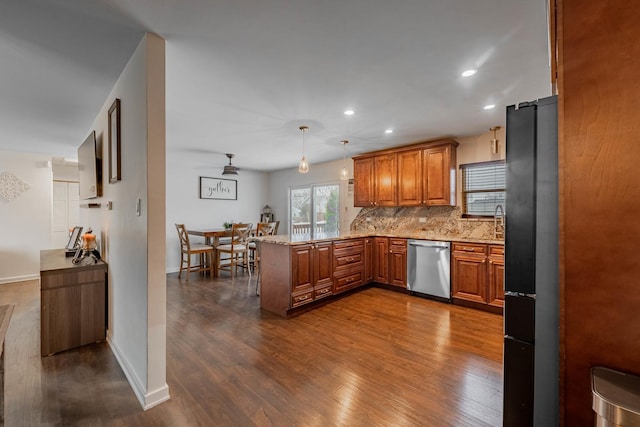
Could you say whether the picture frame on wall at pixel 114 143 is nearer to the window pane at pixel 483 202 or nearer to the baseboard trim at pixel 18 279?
the baseboard trim at pixel 18 279

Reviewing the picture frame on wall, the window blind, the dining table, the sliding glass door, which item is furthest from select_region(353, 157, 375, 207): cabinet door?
the picture frame on wall

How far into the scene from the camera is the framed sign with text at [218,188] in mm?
6449

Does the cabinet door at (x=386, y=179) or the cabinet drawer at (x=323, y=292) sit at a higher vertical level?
the cabinet door at (x=386, y=179)

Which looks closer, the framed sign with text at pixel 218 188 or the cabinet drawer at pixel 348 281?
the cabinet drawer at pixel 348 281

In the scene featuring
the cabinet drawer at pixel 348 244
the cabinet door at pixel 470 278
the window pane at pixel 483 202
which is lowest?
the cabinet door at pixel 470 278

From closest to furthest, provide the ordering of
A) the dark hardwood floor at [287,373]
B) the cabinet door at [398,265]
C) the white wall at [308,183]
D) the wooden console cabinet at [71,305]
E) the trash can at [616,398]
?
the trash can at [616,398]
the dark hardwood floor at [287,373]
the wooden console cabinet at [71,305]
the cabinet door at [398,265]
the white wall at [308,183]

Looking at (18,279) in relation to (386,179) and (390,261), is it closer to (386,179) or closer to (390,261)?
(390,261)

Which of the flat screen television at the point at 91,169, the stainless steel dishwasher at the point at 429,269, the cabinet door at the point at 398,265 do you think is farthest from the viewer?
the cabinet door at the point at 398,265

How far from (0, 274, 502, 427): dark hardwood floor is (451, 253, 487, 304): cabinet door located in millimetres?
280

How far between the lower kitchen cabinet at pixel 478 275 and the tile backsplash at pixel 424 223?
0.50 meters

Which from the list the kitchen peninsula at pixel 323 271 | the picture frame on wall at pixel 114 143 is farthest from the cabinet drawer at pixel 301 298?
the picture frame on wall at pixel 114 143

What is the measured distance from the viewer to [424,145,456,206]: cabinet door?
4.17 m

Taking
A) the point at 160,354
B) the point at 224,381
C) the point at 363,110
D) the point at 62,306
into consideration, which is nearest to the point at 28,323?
the point at 62,306

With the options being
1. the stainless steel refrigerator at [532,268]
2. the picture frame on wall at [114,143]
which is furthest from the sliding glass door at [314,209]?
the stainless steel refrigerator at [532,268]
